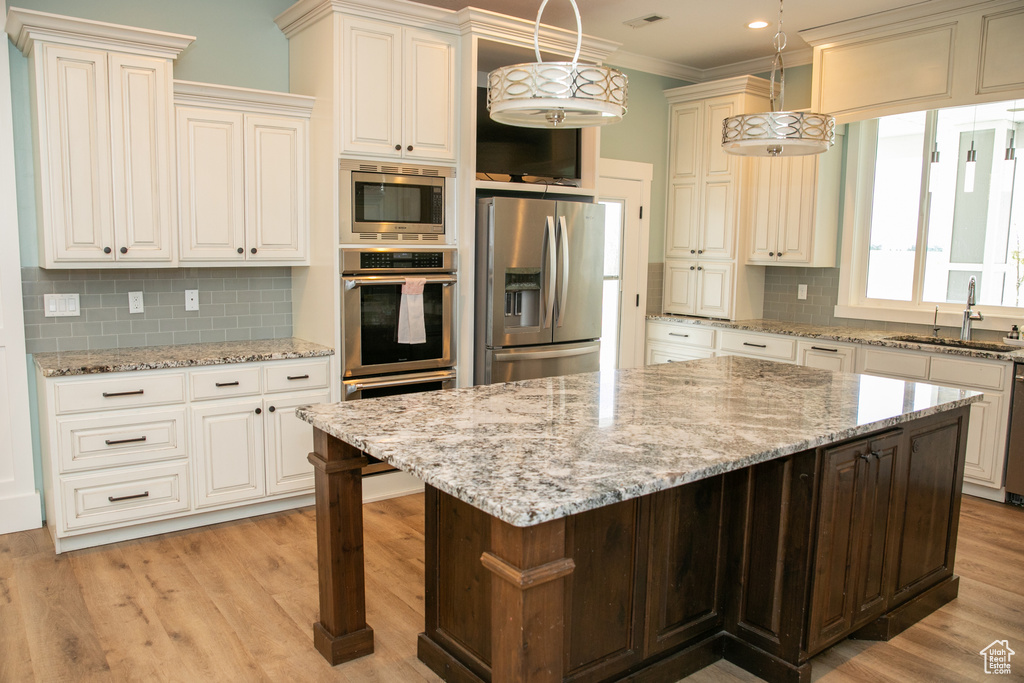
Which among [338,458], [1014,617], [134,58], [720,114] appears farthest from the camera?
[720,114]

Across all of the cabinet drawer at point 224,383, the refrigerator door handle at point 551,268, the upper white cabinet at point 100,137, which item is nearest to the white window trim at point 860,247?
the refrigerator door handle at point 551,268

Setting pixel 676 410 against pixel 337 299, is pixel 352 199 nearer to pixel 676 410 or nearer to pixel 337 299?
pixel 337 299

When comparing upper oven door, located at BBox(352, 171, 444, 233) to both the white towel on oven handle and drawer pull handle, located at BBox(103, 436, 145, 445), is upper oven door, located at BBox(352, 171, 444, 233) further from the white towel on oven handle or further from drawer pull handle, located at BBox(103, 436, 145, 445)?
drawer pull handle, located at BBox(103, 436, 145, 445)

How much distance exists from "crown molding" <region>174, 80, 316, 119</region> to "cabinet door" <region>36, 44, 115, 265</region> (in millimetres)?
361

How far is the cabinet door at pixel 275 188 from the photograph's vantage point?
3889 millimetres

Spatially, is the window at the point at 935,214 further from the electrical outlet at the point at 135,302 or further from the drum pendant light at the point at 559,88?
the electrical outlet at the point at 135,302

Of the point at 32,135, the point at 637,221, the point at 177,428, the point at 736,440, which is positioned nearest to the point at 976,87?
the point at 637,221

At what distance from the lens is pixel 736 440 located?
2139 millimetres

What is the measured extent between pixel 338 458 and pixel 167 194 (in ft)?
6.39

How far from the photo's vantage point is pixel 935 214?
491cm

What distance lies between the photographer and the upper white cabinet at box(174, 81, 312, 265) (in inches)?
146

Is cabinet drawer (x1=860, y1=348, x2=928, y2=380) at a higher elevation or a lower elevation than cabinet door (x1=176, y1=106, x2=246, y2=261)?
lower

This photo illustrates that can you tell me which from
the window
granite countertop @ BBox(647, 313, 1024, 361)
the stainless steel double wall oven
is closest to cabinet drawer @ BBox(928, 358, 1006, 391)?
granite countertop @ BBox(647, 313, 1024, 361)

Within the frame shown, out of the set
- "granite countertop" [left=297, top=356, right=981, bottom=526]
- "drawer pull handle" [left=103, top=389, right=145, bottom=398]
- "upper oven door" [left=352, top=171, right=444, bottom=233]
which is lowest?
"drawer pull handle" [left=103, top=389, right=145, bottom=398]
